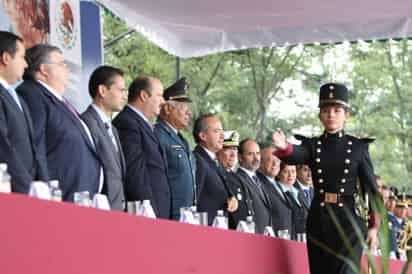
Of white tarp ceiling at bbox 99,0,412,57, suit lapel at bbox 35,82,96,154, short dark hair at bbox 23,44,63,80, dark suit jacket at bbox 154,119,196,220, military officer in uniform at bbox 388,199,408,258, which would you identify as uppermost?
white tarp ceiling at bbox 99,0,412,57

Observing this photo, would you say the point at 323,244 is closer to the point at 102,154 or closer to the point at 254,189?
the point at 102,154

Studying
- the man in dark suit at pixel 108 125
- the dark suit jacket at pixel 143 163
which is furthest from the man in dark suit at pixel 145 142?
the man in dark suit at pixel 108 125

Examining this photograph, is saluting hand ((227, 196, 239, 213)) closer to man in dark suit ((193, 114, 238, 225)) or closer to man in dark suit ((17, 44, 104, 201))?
man in dark suit ((193, 114, 238, 225))

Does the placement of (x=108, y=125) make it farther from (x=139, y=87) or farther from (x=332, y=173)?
(x=332, y=173)

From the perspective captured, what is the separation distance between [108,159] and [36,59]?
0.62 metres

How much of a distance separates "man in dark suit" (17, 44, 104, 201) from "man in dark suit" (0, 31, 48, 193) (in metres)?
0.29

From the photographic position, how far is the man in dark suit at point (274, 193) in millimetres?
7832

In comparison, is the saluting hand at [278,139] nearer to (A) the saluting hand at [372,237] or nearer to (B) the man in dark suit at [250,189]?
(A) the saluting hand at [372,237]

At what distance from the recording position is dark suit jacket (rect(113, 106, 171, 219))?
561cm

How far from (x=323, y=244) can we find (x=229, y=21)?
11.1 feet

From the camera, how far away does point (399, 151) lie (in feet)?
67.9

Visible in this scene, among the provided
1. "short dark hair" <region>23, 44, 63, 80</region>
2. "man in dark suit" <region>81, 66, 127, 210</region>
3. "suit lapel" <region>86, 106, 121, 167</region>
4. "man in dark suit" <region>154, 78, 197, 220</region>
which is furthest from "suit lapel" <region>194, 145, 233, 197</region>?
"short dark hair" <region>23, 44, 63, 80</region>

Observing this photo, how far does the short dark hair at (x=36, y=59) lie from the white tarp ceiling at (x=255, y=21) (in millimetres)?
2840

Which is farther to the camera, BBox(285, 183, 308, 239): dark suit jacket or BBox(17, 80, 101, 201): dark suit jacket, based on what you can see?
BBox(285, 183, 308, 239): dark suit jacket
